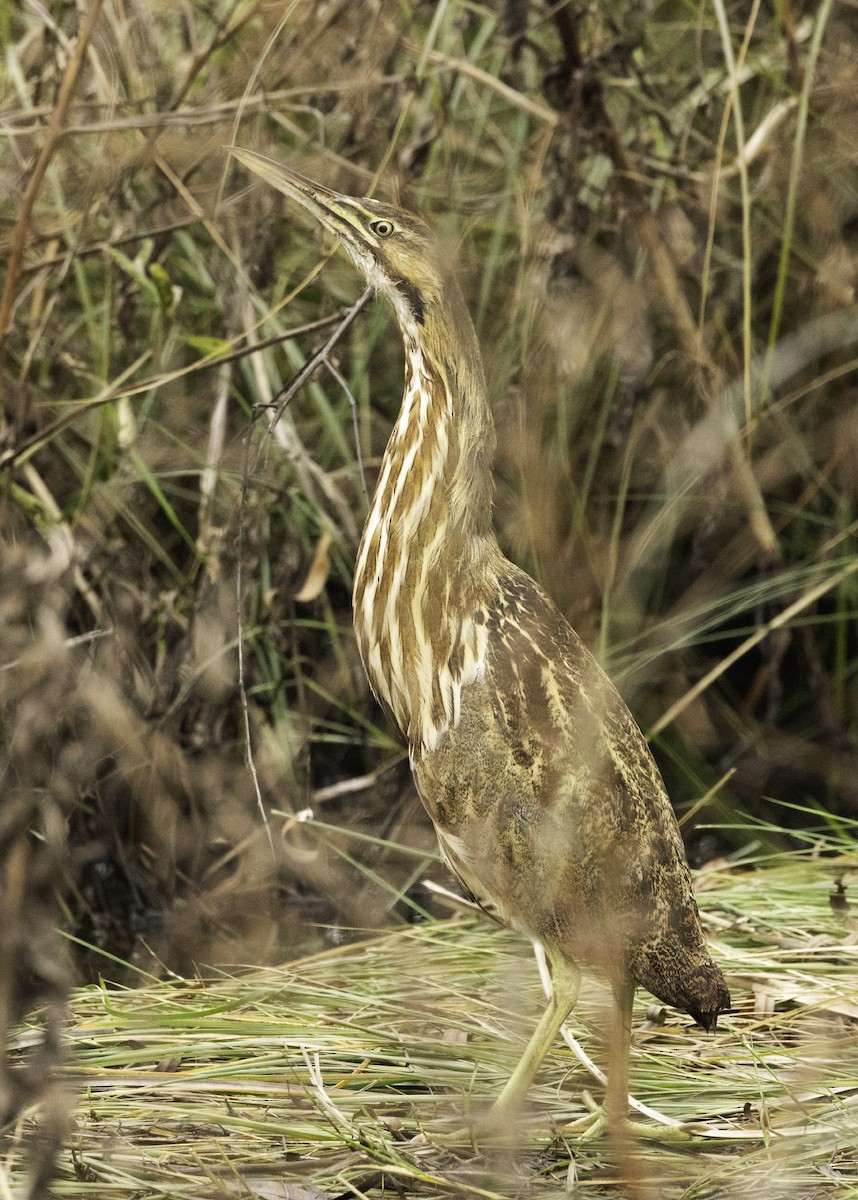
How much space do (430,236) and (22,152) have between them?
1.34 metres

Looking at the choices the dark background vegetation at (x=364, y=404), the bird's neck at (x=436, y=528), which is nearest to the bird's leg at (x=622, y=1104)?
the bird's neck at (x=436, y=528)

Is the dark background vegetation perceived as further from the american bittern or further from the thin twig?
the american bittern

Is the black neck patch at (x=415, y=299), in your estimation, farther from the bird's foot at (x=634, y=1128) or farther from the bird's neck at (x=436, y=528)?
the bird's foot at (x=634, y=1128)

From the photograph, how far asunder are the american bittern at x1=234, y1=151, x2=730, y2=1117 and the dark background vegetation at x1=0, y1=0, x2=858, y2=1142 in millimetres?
605

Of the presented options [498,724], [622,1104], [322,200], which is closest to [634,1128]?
[622,1104]

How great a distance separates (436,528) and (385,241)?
0.37 meters

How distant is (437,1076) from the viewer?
81.8 inches

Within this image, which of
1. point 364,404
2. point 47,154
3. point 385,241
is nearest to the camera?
point 385,241

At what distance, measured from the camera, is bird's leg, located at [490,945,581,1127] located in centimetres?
189

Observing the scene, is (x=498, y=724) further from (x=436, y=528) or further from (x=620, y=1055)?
(x=620, y=1055)

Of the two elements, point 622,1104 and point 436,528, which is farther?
point 436,528

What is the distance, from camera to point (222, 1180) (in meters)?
1.73

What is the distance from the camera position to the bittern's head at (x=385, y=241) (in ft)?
6.28

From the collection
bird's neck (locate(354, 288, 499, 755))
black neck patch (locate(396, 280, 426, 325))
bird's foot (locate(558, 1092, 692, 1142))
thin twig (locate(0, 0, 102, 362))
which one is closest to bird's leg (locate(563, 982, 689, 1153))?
bird's foot (locate(558, 1092, 692, 1142))
